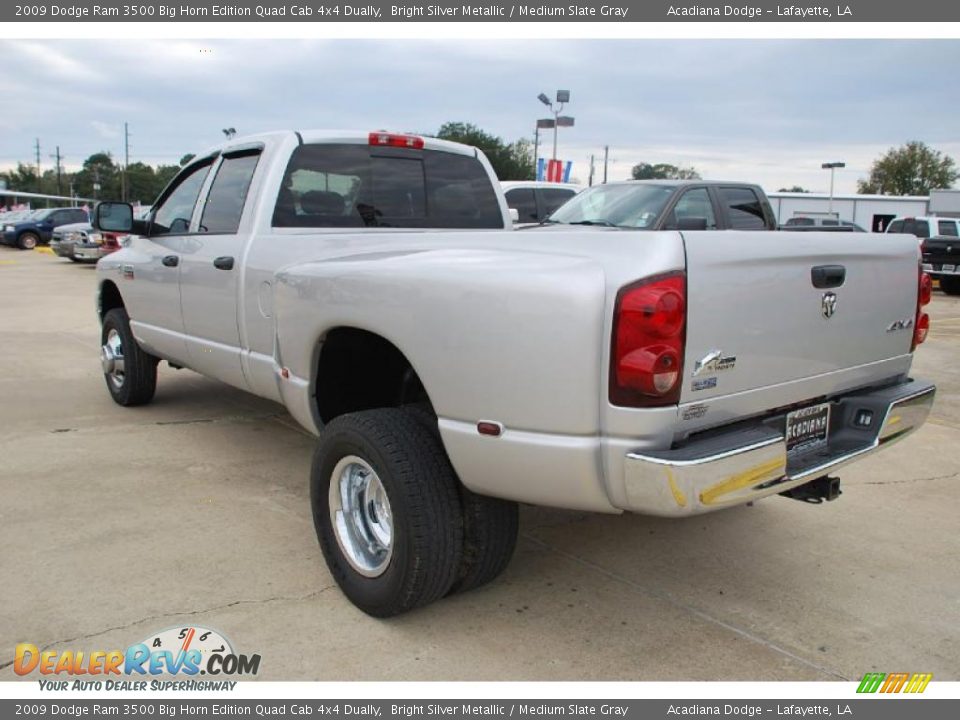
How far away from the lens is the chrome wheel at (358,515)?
10.4 feet

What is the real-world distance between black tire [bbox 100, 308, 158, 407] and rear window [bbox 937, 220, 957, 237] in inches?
894

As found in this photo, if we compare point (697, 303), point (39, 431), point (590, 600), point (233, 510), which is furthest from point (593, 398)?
point (39, 431)

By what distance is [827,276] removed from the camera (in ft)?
9.20

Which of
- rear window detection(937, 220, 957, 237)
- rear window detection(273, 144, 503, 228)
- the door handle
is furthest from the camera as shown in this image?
rear window detection(937, 220, 957, 237)

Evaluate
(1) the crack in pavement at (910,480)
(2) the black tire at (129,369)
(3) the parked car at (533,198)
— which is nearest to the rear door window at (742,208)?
(3) the parked car at (533,198)

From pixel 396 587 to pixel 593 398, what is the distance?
108 centimetres

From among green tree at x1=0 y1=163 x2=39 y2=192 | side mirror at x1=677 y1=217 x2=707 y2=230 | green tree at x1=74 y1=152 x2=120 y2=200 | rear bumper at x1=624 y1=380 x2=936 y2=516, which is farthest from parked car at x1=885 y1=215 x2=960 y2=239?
green tree at x1=0 y1=163 x2=39 y2=192

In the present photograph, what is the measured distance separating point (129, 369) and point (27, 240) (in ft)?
94.3

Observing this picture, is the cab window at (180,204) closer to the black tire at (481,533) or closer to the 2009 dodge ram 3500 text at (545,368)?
the 2009 dodge ram 3500 text at (545,368)

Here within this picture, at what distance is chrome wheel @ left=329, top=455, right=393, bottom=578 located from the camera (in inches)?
124

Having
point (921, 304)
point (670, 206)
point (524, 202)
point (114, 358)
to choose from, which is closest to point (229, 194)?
point (114, 358)

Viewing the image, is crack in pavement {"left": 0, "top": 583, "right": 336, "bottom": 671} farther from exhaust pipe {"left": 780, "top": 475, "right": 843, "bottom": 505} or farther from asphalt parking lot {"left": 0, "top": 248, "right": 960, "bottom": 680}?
exhaust pipe {"left": 780, "top": 475, "right": 843, "bottom": 505}

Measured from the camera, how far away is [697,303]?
7.79ft

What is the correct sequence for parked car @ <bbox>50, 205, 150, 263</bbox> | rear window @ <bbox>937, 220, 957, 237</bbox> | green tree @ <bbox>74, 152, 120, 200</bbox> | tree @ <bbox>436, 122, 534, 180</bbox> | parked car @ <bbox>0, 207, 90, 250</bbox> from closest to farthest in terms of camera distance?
parked car @ <bbox>50, 205, 150, 263</bbox> < rear window @ <bbox>937, 220, 957, 237</bbox> < parked car @ <bbox>0, 207, 90, 250</bbox> < tree @ <bbox>436, 122, 534, 180</bbox> < green tree @ <bbox>74, 152, 120, 200</bbox>
